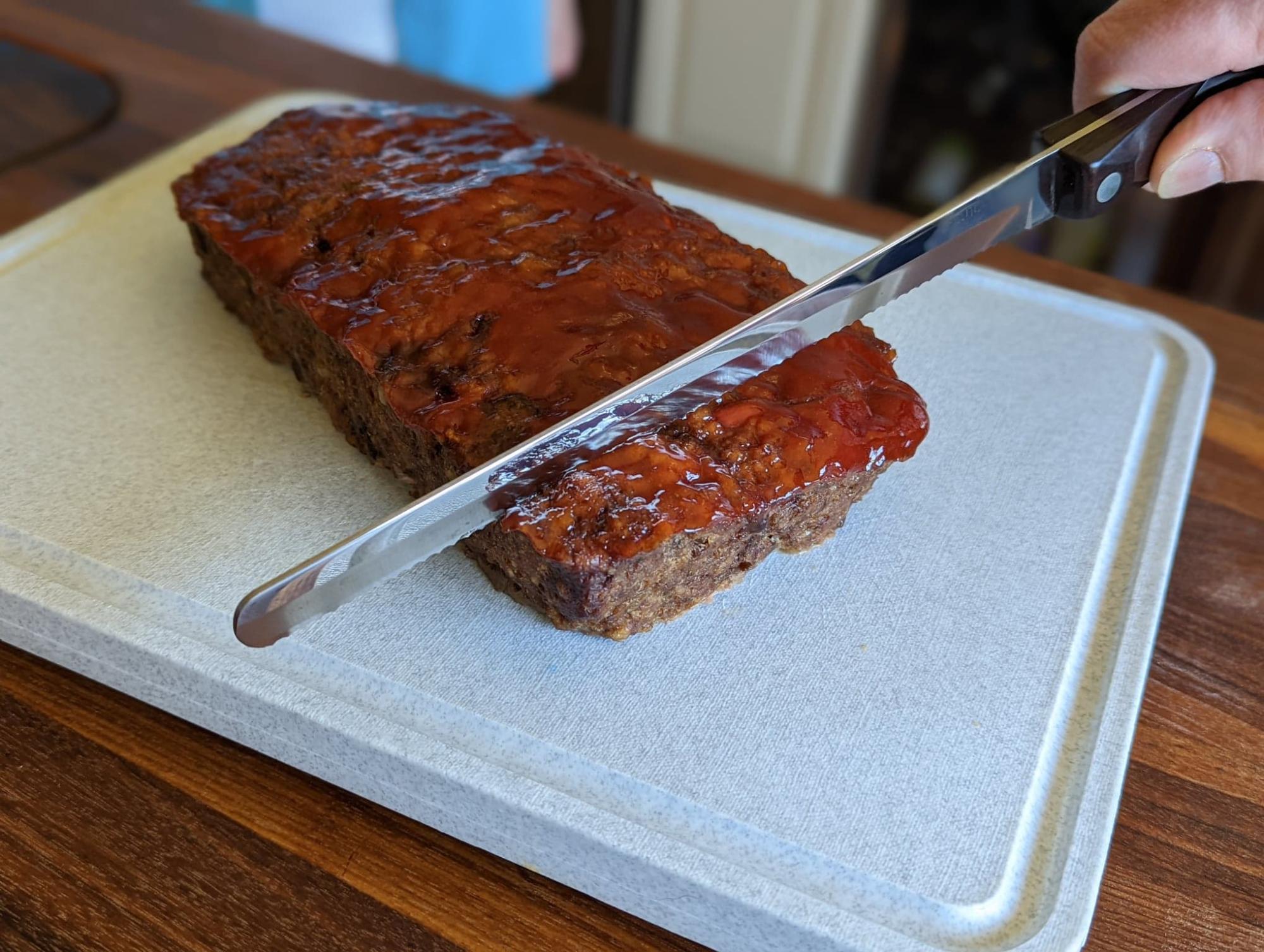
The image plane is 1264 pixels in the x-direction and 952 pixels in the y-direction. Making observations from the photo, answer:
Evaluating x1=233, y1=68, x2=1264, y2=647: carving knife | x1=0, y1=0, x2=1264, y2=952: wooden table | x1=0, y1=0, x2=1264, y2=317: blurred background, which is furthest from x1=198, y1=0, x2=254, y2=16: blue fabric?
x1=233, y1=68, x2=1264, y2=647: carving knife

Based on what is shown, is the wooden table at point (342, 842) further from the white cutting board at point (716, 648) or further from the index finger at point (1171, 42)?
the index finger at point (1171, 42)

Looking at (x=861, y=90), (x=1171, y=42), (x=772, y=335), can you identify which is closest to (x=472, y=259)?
(x=772, y=335)

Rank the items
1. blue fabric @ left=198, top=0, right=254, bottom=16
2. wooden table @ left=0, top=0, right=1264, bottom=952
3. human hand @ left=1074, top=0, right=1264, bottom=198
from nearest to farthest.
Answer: wooden table @ left=0, top=0, right=1264, bottom=952
human hand @ left=1074, top=0, right=1264, bottom=198
blue fabric @ left=198, top=0, right=254, bottom=16

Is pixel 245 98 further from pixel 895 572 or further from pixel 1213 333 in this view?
pixel 1213 333

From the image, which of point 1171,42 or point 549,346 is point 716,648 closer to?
point 549,346

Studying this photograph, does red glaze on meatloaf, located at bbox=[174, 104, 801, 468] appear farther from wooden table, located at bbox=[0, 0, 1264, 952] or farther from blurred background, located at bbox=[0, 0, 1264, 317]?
blurred background, located at bbox=[0, 0, 1264, 317]

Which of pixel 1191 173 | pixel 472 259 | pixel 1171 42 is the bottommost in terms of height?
pixel 472 259

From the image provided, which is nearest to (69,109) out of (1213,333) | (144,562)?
(144,562)
